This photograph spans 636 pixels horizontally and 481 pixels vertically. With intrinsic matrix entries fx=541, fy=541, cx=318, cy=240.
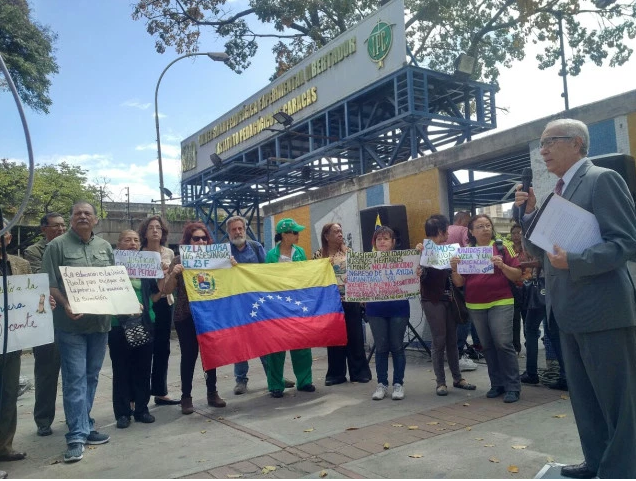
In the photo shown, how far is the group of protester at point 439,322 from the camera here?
271cm

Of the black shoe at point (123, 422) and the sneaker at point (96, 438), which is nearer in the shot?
the sneaker at point (96, 438)

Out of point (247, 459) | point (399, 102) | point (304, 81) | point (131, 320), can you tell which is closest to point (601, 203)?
point (247, 459)

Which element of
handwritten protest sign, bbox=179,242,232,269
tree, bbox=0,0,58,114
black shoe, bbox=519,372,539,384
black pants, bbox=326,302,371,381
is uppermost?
tree, bbox=0,0,58,114

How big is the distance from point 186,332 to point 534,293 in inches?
141

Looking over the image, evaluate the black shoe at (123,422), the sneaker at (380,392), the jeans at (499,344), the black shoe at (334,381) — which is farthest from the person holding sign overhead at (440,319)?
the black shoe at (123,422)

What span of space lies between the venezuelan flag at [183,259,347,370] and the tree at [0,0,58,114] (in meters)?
13.5

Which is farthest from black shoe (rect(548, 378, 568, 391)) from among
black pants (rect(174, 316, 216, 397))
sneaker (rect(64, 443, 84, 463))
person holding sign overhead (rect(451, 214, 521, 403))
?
sneaker (rect(64, 443, 84, 463))

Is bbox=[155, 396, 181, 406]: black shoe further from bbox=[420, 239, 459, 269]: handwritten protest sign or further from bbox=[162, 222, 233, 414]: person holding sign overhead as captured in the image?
bbox=[420, 239, 459, 269]: handwritten protest sign

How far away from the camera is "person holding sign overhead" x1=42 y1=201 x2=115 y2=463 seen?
424 centimetres

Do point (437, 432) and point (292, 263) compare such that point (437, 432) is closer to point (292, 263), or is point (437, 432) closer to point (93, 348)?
point (292, 263)

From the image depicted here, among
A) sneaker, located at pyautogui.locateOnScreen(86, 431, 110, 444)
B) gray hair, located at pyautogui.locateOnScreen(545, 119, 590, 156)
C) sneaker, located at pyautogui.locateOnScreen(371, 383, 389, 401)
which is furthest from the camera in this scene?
sneaker, located at pyautogui.locateOnScreen(371, 383, 389, 401)

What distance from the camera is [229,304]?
18.3ft

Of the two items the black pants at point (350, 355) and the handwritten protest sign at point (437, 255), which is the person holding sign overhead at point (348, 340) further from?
the handwritten protest sign at point (437, 255)

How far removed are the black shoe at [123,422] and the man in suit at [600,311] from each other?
147 inches
